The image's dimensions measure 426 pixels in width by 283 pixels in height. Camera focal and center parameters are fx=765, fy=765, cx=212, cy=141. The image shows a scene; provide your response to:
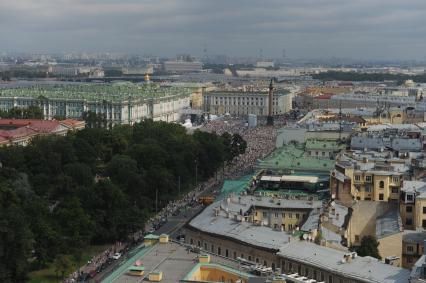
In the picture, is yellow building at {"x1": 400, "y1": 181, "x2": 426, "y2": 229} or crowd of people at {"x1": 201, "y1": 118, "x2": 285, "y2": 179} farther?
crowd of people at {"x1": 201, "y1": 118, "x2": 285, "y2": 179}

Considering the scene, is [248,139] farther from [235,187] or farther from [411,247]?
[411,247]

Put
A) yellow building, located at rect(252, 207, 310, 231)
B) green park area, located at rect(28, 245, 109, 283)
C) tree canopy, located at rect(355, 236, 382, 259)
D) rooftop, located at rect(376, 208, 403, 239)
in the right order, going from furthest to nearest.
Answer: yellow building, located at rect(252, 207, 310, 231) < green park area, located at rect(28, 245, 109, 283) < rooftop, located at rect(376, 208, 403, 239) < tree canopy, located at rect(355, 236, 382, 259)

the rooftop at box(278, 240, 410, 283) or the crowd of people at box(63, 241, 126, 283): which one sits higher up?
the rooftop at box(278, 240, 410, 283)

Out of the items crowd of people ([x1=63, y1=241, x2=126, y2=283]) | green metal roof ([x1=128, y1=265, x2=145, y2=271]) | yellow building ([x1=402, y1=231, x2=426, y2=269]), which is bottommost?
crowd of people ([x1=63, y1=241, x2=126, y2=283])

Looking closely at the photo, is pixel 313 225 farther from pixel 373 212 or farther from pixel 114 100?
pixel 114 100

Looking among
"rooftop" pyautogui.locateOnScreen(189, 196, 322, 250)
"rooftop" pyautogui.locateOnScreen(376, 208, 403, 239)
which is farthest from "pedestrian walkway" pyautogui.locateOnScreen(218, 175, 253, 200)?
"rooftop" pyautogui.locateOnScreen(376, 208, 403, 239)

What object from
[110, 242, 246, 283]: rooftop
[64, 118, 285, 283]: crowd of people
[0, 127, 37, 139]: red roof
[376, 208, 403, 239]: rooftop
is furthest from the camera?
[0, 127, 37, 139]: red roof

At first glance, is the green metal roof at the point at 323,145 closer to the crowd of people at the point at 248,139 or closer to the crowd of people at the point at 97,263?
the crowd of people at the point at 248,139

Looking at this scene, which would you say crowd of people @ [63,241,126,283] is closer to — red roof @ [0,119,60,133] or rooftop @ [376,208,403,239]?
rooftop @ [376,208,403,239]

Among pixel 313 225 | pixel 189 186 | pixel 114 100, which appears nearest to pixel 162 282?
pixel 313 225

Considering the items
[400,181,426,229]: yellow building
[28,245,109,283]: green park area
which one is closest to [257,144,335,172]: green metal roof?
[400,181,426,229]: yellow building

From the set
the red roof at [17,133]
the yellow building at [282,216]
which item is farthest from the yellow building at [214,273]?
the red roof at [17,133]
